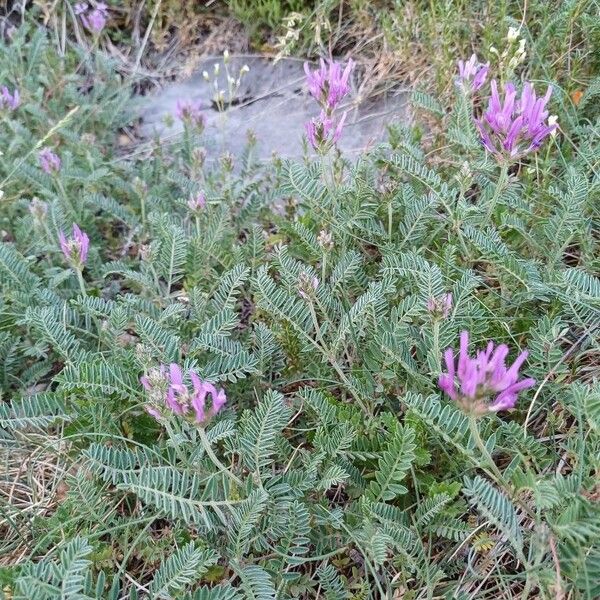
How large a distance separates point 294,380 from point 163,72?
257 centimetres

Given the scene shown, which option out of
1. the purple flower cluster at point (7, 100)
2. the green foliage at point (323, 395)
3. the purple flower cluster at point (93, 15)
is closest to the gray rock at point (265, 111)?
the purple flower cluster at point (93, 15)

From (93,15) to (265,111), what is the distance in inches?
42.4

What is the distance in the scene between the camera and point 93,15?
382 cm

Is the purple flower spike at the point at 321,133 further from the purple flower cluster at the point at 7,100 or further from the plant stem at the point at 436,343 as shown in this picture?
the purple flower cluster at the point at 7,100

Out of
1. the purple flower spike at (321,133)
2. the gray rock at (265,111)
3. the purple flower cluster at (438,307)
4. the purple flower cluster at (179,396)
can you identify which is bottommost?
the gray rock at (265,111)

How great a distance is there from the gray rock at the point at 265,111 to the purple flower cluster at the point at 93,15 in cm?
43

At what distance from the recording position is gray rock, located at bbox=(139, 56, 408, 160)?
3291 millimetres

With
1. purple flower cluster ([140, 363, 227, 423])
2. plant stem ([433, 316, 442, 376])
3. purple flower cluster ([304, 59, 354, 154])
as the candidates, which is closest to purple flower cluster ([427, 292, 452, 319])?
plant stem ([433, 316, 442, 376])

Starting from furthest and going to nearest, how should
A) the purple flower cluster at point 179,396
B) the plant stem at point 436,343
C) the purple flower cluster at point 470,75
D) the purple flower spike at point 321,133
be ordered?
the purple flower cluster at point 470,75
the purple flower spike at point 321,133
the plant stem at point 436,343
the purple flower cluster at point 179,396

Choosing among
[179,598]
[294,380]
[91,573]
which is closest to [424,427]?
[294,380]

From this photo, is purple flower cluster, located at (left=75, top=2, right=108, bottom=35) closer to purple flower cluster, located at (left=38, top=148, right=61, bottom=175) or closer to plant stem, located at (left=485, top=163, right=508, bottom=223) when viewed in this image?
purple flower cluster, located at (left=38, top=148, right=61, bottom=175)

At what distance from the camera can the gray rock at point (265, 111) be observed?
130 inches

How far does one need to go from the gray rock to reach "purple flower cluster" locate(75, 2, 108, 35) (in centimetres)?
43

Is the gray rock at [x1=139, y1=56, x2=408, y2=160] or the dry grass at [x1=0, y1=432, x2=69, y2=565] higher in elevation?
the gray rock at [x1=139, y1=56, x2=408, y2=160]
